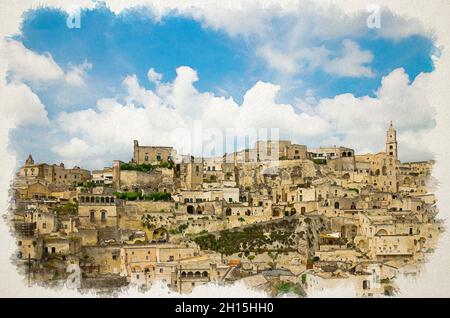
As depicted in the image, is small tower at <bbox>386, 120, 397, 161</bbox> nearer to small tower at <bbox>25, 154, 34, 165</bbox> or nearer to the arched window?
the arched window

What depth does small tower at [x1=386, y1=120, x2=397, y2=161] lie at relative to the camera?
21739mm

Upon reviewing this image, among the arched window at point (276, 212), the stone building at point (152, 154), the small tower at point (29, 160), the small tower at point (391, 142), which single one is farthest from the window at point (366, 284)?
the small tower at point (29, 160)

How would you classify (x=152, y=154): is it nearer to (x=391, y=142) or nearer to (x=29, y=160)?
(x=29, y=160)

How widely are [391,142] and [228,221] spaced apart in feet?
18.6

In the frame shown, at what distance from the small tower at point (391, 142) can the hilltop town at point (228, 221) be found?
34 millimetres

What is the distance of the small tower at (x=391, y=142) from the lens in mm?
21739

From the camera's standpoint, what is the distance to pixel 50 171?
70.1 ft

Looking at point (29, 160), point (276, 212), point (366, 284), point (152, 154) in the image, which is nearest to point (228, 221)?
point (276, 212)

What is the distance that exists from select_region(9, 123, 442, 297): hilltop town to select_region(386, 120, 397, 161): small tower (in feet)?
0.11

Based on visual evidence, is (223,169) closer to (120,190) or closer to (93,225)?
(120,190)

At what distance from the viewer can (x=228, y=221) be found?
20.6 meters

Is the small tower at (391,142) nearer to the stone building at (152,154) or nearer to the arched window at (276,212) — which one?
the arched window at (276,212)

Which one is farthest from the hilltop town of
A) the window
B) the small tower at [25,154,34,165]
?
the small tower at [25,154,34,165]
